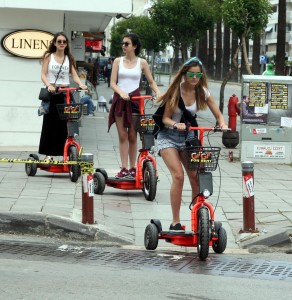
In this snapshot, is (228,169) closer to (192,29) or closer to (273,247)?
(273,247)

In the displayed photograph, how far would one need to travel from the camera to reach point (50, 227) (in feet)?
28.8

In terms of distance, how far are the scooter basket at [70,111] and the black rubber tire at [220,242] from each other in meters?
4.09

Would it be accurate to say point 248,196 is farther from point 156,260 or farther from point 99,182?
point 99,182

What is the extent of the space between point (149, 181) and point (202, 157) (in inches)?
108

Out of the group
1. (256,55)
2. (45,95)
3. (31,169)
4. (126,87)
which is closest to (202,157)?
(126,87)

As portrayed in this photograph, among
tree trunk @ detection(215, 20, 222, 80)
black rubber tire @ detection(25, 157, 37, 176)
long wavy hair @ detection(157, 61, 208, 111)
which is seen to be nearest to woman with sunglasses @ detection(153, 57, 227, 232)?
long wavy hair @ detection(157, 61, 208, 111)

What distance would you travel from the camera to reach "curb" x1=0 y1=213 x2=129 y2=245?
28.4 ft

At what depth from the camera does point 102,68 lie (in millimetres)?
73250

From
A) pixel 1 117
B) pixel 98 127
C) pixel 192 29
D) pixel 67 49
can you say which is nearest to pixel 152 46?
pixel 192 29

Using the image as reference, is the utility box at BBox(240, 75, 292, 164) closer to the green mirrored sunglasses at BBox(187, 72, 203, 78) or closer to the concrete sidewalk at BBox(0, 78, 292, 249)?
the concrete sidewalk at BBox(0, 78, 292, 249)

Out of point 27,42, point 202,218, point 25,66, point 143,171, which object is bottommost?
point 202,218

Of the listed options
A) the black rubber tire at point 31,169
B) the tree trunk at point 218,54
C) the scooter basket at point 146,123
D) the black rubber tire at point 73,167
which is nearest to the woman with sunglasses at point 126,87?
the scooter basket at point 146,123

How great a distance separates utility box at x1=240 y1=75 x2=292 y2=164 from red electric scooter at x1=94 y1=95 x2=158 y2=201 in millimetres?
4869

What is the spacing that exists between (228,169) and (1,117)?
14.1 ft
